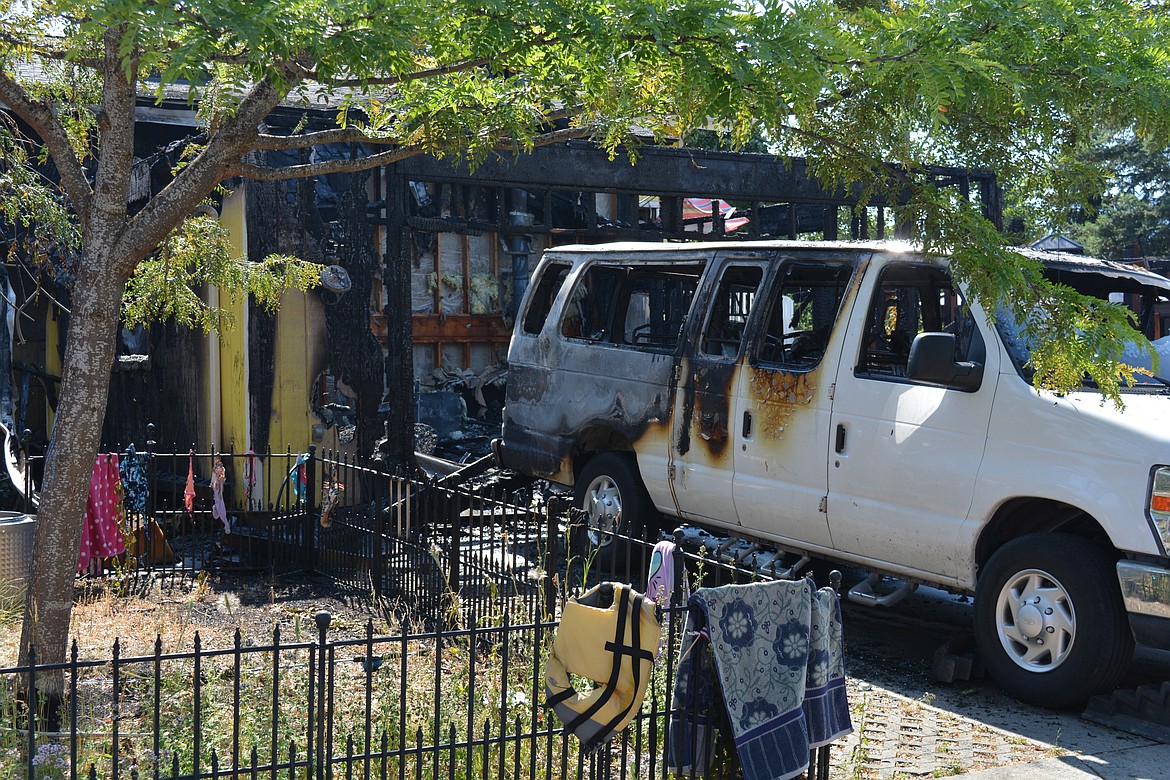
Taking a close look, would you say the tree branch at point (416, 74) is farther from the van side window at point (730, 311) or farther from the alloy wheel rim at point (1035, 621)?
the alloy wheel rim at point (1035, 621)

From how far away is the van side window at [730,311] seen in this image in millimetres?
8273

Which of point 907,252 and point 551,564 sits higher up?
point 907,252

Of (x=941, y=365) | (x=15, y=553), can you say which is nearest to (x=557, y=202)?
(x=15, y=553)

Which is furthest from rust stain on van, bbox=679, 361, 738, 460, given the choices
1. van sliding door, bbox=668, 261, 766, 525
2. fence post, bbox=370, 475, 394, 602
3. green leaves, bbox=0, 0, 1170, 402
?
green leaves, bbox=0, 0, 1170, 402

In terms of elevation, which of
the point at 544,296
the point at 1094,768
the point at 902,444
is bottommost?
the point at 1094,768

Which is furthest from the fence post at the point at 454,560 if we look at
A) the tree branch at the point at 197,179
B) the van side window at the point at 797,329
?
the tree branch at the point at 197,179

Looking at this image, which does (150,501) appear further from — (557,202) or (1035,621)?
(557,202)

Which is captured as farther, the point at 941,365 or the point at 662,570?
the point at 941,365

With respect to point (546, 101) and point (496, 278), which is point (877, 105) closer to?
point (546, 101)

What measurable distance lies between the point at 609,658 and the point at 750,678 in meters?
0.56

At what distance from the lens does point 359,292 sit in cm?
1177

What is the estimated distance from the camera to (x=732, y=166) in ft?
44.3

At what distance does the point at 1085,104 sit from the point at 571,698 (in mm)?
3191

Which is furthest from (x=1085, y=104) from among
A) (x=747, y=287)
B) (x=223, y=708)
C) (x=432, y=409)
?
(x=432, y=409)
